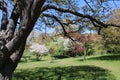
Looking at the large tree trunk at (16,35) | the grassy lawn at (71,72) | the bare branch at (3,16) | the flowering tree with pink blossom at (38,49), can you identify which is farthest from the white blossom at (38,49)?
the large tree trunk at (16,35)

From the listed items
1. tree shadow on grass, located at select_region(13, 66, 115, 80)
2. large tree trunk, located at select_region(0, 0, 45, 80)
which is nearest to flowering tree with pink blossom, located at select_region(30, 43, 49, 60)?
tree shadow on grass, located at select_region(13, 66, 115, 80)

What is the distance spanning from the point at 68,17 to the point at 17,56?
5.05 m

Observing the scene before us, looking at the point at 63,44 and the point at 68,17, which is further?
the point at 63,44

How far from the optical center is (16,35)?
823 centimetres

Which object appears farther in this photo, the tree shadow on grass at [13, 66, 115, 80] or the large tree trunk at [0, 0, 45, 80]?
the tree shadow on grass at [13, 66, 115, 80]

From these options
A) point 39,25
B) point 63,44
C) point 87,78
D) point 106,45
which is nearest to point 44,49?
point 63,44

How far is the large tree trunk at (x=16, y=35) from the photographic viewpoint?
26.6ft

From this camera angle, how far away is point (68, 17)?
13.2 metres

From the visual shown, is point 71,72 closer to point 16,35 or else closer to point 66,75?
point 66,75

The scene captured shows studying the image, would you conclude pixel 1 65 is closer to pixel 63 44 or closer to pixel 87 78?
pixel 87 78

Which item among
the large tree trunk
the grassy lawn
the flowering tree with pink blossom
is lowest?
the flowering tree with pink blossom

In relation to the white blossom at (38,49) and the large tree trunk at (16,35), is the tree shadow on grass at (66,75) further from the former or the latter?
the white blossom at (38,49)

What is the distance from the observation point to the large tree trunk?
8.09 metres

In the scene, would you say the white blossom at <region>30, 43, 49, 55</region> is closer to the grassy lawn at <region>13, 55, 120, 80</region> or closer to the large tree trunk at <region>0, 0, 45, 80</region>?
the grassy lawn at <region>13, 55, 120, 80</region>
